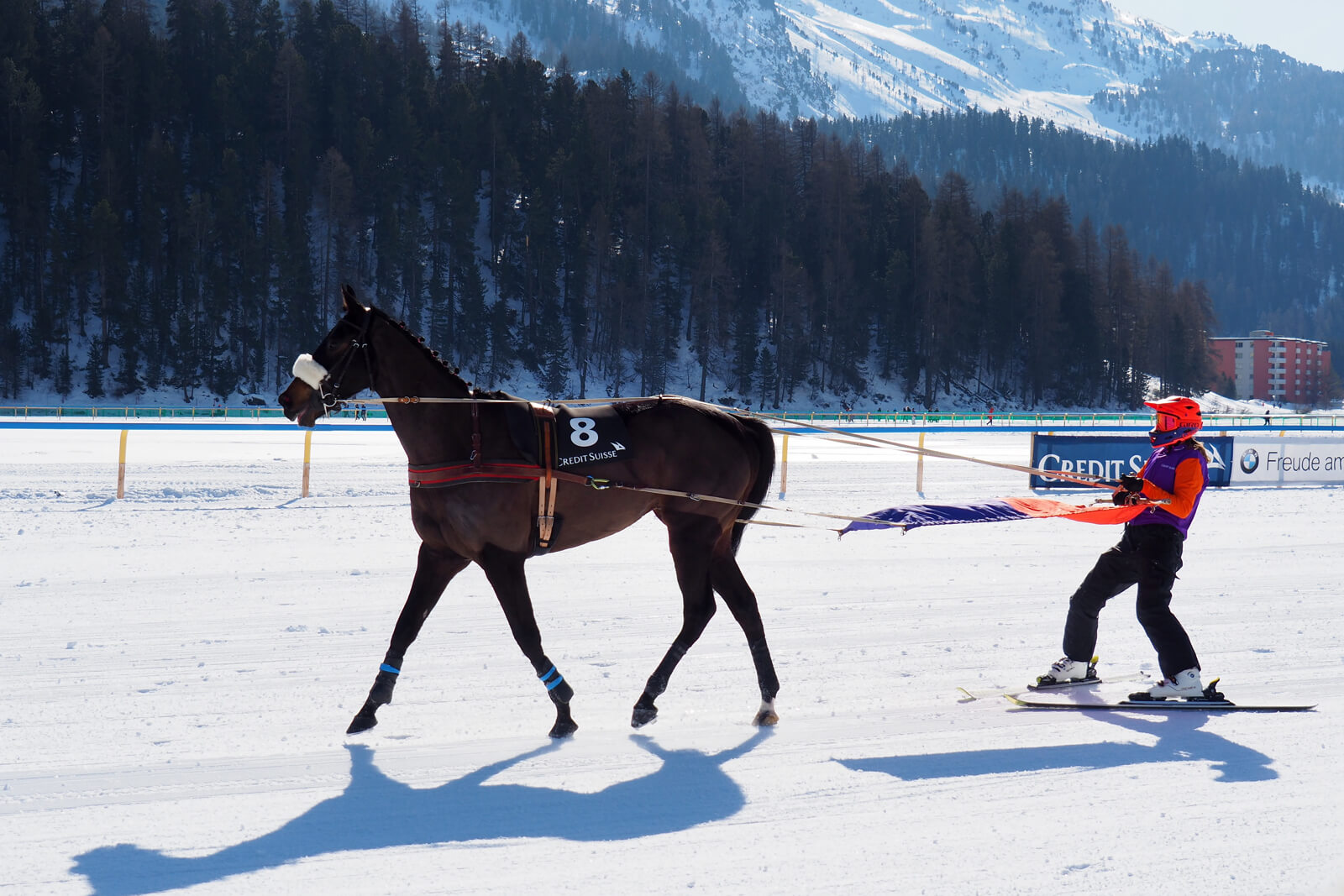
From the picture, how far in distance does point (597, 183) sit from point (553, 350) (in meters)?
14.8

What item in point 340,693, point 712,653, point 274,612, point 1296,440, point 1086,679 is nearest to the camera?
point 340,693

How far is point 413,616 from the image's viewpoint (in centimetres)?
505

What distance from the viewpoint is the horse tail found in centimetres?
583

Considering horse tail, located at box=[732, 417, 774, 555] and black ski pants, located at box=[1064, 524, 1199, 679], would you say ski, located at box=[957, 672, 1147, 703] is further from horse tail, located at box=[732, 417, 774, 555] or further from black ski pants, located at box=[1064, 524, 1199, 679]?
horse tail, located at box=[732, 417, 774, 555]

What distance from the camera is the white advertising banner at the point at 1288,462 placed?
1962cm

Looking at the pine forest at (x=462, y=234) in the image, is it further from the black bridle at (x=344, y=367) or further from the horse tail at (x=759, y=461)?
the black bridle at (x=344, y=367)

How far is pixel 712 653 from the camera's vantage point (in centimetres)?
662

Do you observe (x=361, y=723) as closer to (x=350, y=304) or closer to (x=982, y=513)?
(x=350, y=304)

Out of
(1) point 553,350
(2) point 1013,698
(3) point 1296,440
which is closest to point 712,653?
(2) point 1013,698

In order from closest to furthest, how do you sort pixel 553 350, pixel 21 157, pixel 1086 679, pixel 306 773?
pixel 306 773 → pixel 1086 679 → pixel 21 157 → pixel 553 350

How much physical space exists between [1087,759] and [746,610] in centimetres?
184

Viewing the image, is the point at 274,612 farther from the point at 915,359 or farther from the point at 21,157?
the point at 915,359

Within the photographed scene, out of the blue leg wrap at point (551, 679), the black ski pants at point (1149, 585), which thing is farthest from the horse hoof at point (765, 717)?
the black ski pants at point (1149, 585)

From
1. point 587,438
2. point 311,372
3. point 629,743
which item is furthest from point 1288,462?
point 311,372
